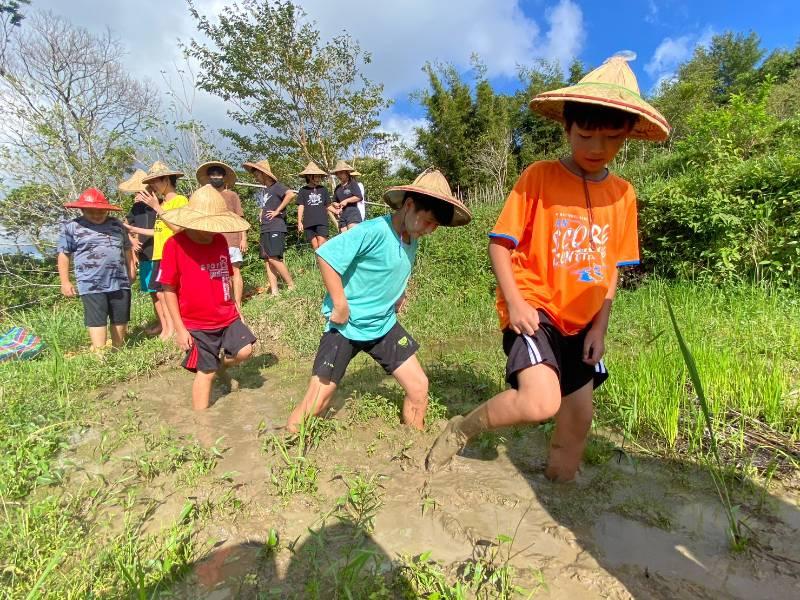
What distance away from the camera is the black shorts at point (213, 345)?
11.1ft

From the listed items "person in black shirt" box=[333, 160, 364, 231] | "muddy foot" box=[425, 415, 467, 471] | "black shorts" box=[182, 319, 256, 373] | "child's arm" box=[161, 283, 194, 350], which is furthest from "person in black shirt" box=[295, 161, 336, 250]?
"muddy foot" box=[425, 415, 467, 471]

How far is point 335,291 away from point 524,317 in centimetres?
111

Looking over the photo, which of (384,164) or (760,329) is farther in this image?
(384,164)

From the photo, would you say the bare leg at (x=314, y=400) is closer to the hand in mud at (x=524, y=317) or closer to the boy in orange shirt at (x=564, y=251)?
the boy in orange shirt at (x=564, y=251)

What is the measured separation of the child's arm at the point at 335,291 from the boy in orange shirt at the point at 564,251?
924 millimetres

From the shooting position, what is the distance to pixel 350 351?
2.80m

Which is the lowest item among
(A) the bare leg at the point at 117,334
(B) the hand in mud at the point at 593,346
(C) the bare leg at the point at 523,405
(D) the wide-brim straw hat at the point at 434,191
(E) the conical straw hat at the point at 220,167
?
(A) the bare leg at the point at 117,334

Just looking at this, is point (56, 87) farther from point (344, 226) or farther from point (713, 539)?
point (713, 539)

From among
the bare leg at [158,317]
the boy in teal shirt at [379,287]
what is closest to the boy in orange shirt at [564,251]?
the boy in teal shirt at [379,287]

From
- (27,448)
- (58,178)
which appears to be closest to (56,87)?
(58,178)

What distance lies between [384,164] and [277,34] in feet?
17.3

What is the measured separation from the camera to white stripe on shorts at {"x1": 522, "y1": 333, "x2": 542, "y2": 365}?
191 centimetres

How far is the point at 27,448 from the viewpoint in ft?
8.37

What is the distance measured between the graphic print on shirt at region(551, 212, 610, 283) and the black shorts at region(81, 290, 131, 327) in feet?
15.8
